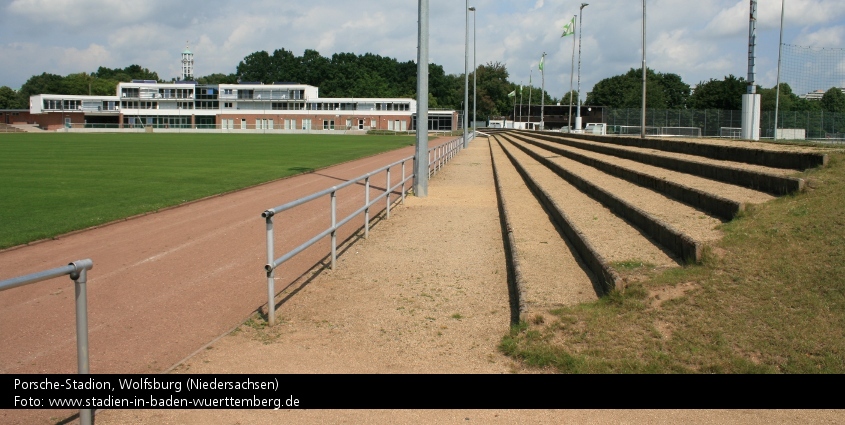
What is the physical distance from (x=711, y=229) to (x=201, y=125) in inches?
4405

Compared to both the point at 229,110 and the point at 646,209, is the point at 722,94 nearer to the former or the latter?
the point at 229,110

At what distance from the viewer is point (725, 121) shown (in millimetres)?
50188

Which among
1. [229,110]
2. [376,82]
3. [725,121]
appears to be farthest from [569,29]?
[376,82]

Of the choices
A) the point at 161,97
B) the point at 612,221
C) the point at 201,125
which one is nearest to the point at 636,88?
the point at 201,125

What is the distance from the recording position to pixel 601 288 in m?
6.81

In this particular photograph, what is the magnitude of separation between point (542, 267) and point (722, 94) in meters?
78.3

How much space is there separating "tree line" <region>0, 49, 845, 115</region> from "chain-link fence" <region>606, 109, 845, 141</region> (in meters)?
39.4

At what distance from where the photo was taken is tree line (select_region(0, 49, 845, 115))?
373ft

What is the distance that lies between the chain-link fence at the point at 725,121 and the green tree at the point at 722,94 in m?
25.0

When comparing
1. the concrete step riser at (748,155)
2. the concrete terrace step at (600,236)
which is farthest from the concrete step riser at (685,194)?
the concrete step riser at (748,155)

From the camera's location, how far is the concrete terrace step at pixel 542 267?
6.61 m

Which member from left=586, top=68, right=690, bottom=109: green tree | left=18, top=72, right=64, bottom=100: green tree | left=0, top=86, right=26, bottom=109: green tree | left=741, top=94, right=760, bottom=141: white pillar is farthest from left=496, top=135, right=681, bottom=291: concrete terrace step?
left=18, top=72, right=64, bottom=100: green tree

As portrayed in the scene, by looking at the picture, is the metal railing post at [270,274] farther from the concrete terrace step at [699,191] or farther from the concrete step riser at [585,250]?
the concrete terrace step at [699,191]

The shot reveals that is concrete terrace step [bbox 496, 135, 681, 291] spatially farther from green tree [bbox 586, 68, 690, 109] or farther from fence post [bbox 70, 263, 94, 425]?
green tree [bbox 586, 68, 690, 109]
